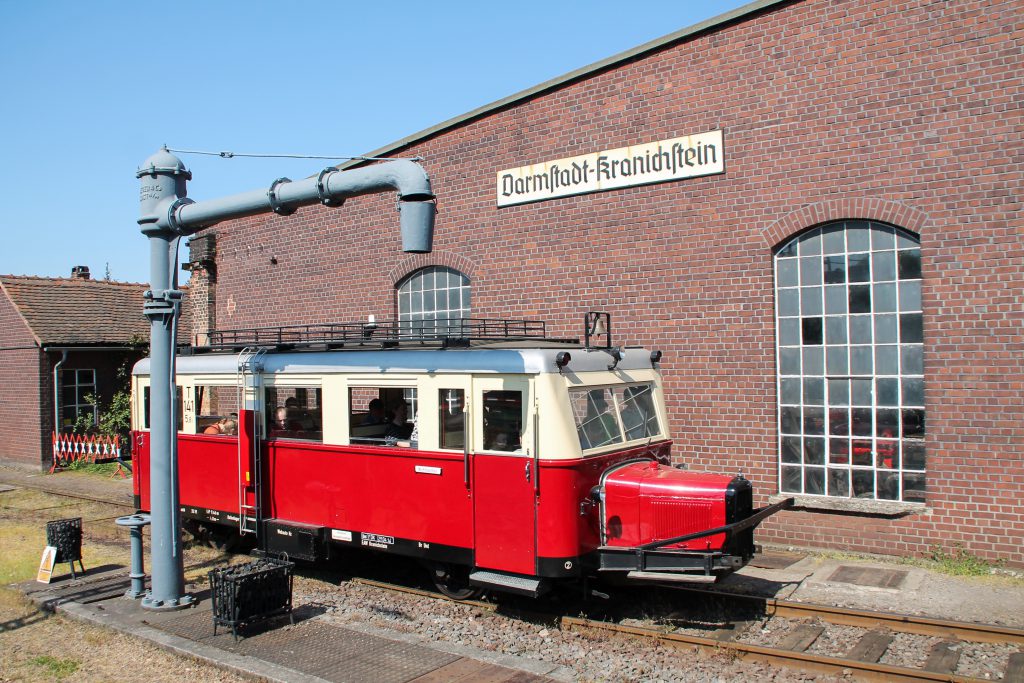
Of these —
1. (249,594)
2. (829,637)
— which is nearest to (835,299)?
(829,637)

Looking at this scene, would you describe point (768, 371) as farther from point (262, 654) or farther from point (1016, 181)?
point (262, 654)

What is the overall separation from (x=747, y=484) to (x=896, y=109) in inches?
210

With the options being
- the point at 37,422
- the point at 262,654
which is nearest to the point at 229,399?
the point at 262,654

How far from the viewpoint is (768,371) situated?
1091cm

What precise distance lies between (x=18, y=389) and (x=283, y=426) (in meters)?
14.7

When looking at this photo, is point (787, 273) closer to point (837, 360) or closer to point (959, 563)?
point (837, 360)

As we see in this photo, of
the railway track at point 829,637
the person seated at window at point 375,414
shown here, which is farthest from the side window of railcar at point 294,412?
the railway track at point 829,637

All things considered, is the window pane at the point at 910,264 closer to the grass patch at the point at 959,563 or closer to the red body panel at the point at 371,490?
the grass patch at the point at 959,563

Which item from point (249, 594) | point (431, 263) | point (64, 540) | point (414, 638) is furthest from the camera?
point (431, 263)

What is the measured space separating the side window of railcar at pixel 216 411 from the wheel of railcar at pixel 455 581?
11.0 feet

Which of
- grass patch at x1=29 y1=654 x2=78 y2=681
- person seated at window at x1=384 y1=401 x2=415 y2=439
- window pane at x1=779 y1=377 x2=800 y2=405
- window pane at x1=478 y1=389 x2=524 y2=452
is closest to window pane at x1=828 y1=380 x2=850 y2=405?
window pane at x1=779 y1=377 x2=800 y2=405

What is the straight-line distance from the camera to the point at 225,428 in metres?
10.5

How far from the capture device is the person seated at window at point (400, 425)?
8719mm

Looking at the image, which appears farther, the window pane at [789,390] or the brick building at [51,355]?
the brick building at [51,355]
